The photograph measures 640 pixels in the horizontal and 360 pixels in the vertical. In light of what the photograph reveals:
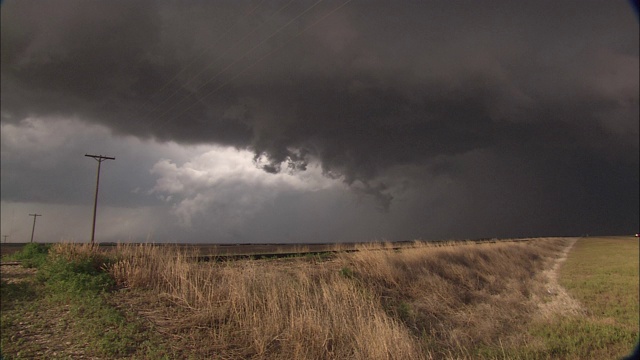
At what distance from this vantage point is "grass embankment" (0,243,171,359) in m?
6.68

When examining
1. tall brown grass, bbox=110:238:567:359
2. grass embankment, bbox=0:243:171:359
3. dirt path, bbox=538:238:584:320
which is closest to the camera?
A: grass embankment, bbox=0:243:171:359

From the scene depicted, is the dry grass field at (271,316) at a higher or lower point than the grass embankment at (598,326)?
higher

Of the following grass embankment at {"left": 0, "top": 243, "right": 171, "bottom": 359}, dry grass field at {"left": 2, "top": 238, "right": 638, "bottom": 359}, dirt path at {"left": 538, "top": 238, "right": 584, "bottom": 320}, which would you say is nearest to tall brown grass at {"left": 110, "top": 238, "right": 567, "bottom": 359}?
dry grass field at {"left": 2, "top": 238, "right": 638, "bottom": 359}

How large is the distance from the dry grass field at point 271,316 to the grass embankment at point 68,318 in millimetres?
28

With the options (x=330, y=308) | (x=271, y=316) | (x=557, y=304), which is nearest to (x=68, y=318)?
(x=271, y=316)

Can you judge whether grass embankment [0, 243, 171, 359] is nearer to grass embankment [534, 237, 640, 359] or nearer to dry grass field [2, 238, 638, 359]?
dry grass field [2, 238, 638, 359]

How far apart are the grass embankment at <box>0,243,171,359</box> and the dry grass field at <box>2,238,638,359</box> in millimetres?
28

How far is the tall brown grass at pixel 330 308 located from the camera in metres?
7.68

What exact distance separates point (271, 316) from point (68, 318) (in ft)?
13.8

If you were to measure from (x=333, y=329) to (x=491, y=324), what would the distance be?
6636mm

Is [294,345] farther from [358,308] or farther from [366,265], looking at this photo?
[366,265]

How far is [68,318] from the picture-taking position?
26.0 ft

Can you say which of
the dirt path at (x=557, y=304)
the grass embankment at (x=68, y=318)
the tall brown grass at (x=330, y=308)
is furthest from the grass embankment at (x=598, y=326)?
the grass embankment at (x=68, y=318)

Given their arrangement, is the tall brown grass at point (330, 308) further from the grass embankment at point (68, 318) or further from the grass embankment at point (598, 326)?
the grass embankment at point (598, 326)
